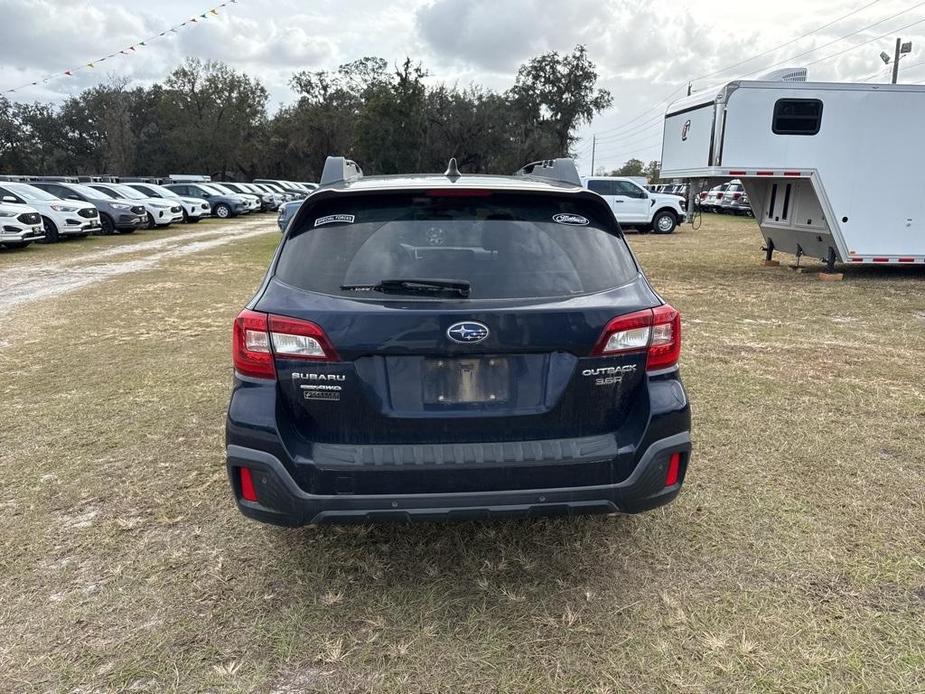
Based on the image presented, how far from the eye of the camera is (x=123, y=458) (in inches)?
161

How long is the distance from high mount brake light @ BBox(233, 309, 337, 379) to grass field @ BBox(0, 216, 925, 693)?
104 cm

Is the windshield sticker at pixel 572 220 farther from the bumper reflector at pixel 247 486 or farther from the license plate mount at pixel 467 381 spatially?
the bumper reflector at pixel 247 486

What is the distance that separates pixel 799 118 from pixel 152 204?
20.4 meters

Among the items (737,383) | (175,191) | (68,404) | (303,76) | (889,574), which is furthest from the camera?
(303,76)

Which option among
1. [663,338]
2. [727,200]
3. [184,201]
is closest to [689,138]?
[663,338]

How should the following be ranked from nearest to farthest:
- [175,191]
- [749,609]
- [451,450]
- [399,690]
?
[399,690] < [451,450] < [749,609] < [175,191]

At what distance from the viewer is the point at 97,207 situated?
20.1 metres

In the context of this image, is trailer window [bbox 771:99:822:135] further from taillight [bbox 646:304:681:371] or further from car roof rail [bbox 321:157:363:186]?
taillight [bbox 646:304:681:371]

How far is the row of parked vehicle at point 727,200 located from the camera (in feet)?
102

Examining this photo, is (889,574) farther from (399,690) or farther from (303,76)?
(303,76)

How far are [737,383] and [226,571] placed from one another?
4324mm

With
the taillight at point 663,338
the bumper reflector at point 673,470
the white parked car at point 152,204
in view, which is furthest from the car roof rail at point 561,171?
the white parked car at point 152,204

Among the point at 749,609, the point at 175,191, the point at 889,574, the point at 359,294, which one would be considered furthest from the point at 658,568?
the point at 175,191

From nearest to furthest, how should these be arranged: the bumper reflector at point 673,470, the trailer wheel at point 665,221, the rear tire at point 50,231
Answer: the bumper reflector at point 673,470 → the rear tire at point 50,231 → the trailer wheel at point 665,221
